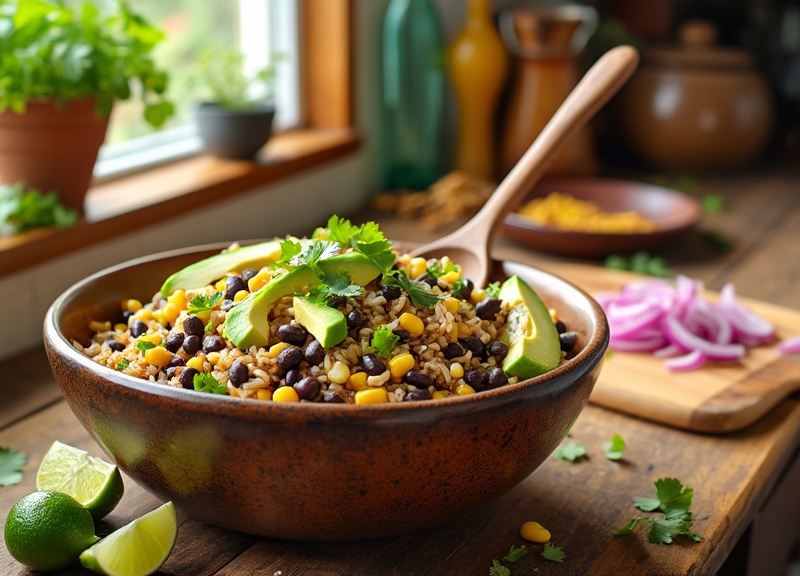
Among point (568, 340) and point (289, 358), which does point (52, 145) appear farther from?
point (568, 340)

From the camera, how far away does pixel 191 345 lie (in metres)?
1.07

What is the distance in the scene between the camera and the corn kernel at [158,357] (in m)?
1.07

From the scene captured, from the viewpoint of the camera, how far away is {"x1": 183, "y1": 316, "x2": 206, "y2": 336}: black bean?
42.8 inches

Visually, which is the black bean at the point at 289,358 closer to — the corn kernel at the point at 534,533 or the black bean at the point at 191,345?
the black bean at the point at 191,345

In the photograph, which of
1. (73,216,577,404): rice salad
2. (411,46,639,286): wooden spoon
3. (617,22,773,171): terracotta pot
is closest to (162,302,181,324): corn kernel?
(73,216,577,404): rice salad

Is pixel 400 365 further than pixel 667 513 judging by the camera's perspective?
No

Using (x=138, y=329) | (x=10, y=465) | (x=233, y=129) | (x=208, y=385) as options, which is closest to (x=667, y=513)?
(x=208, y=385)

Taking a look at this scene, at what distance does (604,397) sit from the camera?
4.88ft

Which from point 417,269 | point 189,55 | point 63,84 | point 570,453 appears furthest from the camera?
point 189,55

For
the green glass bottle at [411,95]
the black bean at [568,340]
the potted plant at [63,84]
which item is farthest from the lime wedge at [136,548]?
the green glass bottle at [411,95]

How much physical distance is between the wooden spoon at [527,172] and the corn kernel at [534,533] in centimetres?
45

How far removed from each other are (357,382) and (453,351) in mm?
131

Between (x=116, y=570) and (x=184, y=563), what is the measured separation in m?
0.08

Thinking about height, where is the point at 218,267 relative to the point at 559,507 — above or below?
above
